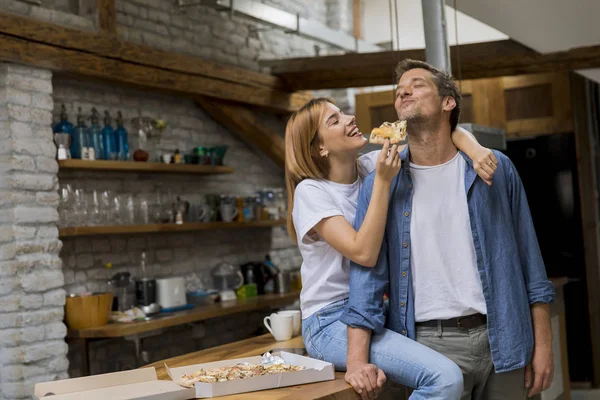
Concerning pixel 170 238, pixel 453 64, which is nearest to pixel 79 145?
pixel 170 238

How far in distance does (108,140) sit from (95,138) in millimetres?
136

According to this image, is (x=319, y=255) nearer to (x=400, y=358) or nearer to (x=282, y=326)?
(x=400, y=358)

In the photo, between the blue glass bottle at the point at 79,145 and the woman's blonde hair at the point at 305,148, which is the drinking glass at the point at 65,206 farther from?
the woman's blonde hair at the point at 305,148

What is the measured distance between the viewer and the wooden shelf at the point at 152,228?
5426 mm

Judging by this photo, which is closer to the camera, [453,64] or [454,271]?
[454,271]

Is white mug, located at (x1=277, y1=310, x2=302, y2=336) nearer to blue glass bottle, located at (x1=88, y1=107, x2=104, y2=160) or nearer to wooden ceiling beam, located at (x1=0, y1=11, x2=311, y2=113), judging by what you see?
wooden ceiling beam, located at (x1=0, y1=11, x2=311, y2=113)

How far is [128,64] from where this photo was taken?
5.80 metres

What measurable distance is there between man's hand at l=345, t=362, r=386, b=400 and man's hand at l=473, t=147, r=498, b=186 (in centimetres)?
69

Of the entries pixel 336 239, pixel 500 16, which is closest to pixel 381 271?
pixel 336 239

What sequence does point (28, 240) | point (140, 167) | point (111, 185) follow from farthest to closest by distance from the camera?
point (111, 185) < point (140, 167) < point (28, 240)

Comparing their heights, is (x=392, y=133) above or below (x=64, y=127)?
below

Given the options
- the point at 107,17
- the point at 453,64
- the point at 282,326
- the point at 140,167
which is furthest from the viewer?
the point at 453,64

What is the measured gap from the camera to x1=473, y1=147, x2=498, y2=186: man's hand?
239 cm

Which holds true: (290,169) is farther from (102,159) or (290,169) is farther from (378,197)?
(102,159)
